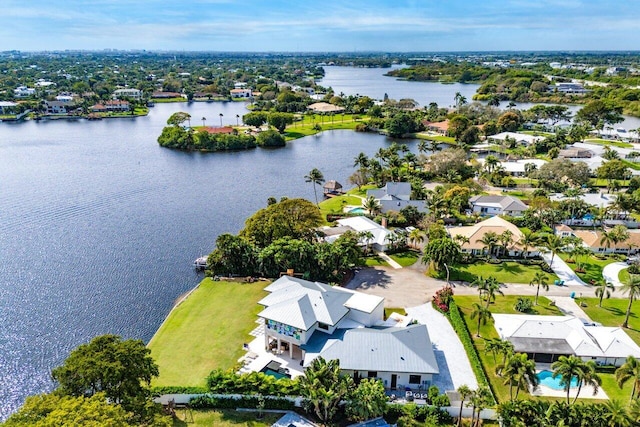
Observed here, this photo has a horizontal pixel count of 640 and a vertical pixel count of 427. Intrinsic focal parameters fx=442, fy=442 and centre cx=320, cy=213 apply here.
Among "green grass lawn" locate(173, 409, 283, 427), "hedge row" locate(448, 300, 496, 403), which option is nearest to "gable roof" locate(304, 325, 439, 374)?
"hedge row" locate(448, 300, 496, 403)

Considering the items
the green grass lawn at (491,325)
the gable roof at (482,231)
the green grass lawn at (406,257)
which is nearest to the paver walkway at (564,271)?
the gable roof at (482,231)

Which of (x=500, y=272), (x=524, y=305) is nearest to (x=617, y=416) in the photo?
(x=524, y=305)

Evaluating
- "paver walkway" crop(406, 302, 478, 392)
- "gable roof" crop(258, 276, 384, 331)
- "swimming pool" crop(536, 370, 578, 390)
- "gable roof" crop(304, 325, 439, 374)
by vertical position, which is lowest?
"swimming pool" crop(536, 370, 578, 390)

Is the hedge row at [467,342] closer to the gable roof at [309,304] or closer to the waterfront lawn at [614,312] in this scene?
the gable roof at [309,304]

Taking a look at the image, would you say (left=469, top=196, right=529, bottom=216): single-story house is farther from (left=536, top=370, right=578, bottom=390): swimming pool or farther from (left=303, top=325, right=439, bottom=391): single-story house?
(left=303, top=325, right=439, bottom=391): single-story house

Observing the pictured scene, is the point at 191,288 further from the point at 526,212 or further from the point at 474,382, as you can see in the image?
the point at 526,212

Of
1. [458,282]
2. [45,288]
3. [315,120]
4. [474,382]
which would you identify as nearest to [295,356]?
[474,382]
